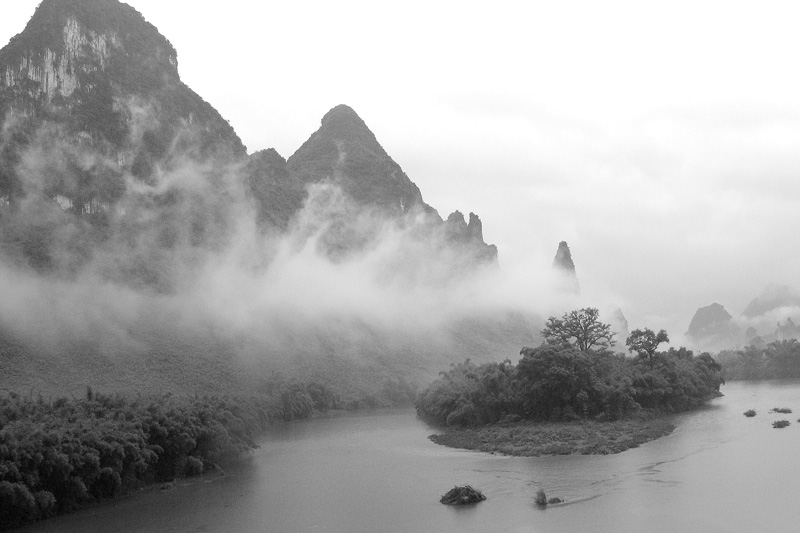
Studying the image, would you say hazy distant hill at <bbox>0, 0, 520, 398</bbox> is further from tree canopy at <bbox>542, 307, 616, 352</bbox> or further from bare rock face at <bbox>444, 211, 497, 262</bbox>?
tree canopy at <bbox>542, 307, 616, 352</bbox>

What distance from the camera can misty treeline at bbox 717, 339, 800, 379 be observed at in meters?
103

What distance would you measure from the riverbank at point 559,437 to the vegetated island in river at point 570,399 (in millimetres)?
64

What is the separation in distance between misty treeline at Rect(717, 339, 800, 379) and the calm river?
5359cm

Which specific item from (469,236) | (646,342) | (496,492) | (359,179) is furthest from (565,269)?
(496,492)

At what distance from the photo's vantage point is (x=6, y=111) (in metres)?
111

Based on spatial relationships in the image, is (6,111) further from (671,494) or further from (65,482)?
(671,494)

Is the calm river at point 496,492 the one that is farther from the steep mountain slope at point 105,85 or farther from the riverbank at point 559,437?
the steep mountain slope at point 105,85

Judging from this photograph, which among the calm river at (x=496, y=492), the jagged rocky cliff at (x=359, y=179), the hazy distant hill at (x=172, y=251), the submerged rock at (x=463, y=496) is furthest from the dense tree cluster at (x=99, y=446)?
the jagged rocky cliff at (x=359, y=179)

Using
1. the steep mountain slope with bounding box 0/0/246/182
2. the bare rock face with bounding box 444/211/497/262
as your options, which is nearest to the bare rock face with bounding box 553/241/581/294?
the bare rock face with bounding box 444/211/497/262

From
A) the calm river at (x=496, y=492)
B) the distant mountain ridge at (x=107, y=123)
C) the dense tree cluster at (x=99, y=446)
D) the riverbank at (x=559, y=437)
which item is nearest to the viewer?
the calm river at (x=496, y=492)

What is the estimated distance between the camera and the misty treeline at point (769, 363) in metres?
103

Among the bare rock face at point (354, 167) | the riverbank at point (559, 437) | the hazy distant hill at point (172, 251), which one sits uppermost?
the bare rock face at point (354, 167)

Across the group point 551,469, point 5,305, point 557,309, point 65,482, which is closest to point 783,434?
point 551,469

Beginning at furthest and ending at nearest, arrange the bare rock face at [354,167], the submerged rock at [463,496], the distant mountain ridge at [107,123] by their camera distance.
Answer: the bare rock face at [354,167] → the distant mountain ridge at [107,123] → the submerged rock at [463,496]
